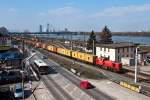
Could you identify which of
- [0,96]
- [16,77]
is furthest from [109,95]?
[16,77]

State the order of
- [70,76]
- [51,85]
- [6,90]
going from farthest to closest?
[70,76], [51,85], [6,90]

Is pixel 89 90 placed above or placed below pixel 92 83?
below

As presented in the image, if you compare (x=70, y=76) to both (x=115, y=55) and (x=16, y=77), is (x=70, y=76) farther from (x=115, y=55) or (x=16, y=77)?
(x=115, y=55)

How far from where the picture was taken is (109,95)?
155ft

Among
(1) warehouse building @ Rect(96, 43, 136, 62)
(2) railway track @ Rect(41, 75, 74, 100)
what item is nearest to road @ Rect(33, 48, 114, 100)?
(2) railway track @ Rect(41, 75, 74, 100)

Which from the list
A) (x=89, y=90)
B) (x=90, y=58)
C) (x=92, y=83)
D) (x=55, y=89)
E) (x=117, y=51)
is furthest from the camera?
(x=117, y=51)

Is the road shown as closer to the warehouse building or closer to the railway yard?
the railway yard

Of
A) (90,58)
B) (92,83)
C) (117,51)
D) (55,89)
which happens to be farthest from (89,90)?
(117,51)

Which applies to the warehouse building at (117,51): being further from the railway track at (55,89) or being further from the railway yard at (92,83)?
the railway track at (55,89)

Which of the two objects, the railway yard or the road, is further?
the railway yard

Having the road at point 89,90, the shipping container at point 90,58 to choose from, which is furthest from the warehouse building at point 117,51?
the road at point 89,90

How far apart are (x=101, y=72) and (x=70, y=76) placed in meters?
9.07

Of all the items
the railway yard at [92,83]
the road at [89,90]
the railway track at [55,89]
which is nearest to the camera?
the road at [89,90]

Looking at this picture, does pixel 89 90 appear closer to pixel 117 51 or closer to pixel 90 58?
pixel 90 58
